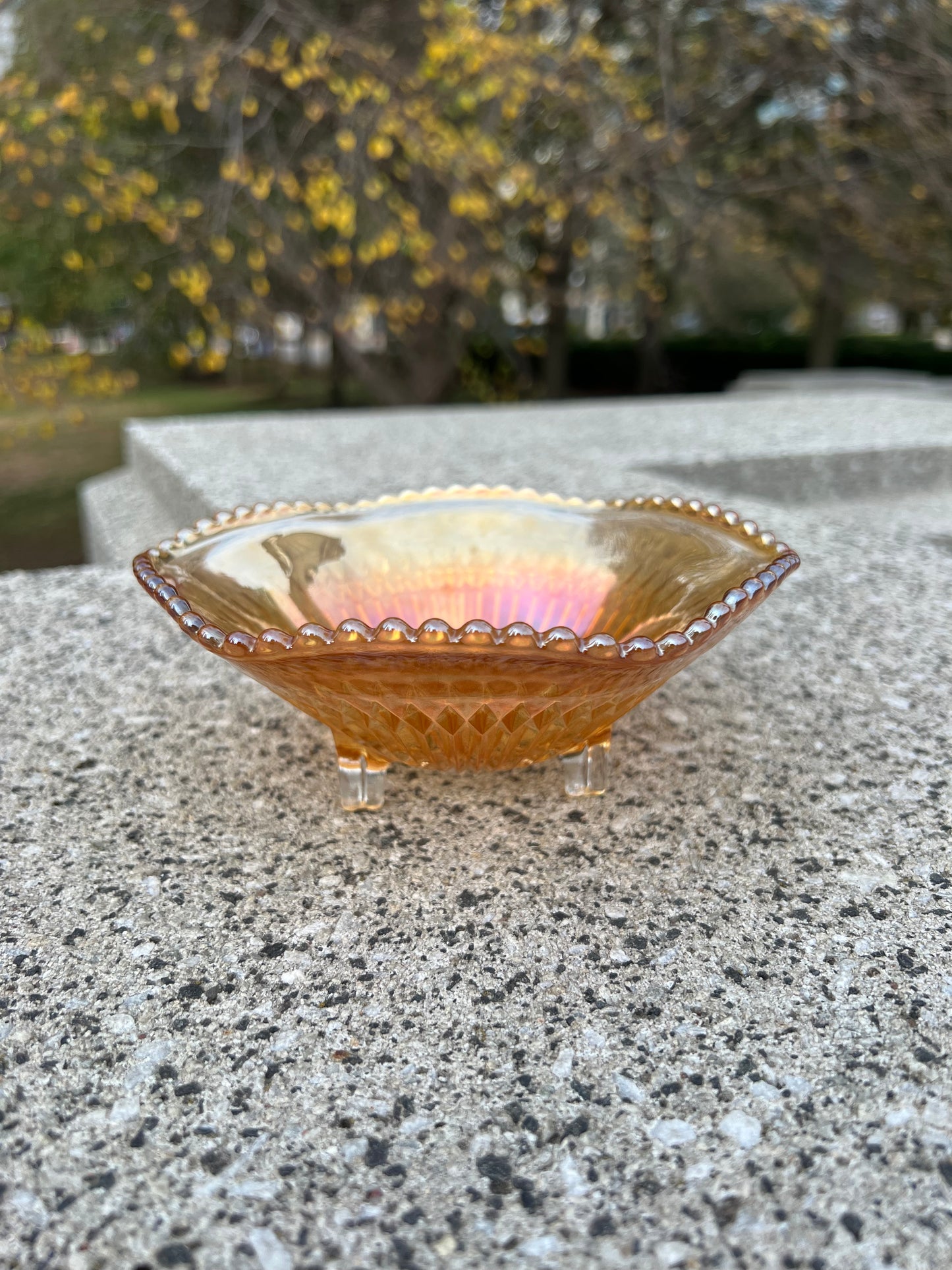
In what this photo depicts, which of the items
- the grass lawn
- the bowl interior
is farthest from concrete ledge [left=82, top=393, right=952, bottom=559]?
the grass lawn

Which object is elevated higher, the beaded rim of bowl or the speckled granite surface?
the beaded rim of bowl

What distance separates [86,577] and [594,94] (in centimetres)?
380

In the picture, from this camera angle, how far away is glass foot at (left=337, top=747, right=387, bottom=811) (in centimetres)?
92

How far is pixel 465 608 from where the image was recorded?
1.12 meters

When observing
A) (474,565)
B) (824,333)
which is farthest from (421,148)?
(824,333)

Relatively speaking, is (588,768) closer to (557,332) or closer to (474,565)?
(474,565)

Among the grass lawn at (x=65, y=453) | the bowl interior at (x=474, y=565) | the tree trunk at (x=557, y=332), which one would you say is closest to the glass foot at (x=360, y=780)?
the bowl interior at (x=474, y=565)

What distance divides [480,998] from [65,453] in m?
8.08

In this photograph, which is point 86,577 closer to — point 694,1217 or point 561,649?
point 561,649

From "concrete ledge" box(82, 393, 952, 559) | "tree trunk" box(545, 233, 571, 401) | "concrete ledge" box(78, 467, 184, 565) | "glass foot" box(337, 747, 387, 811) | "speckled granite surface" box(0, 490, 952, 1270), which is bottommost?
"speckled granite surface" box(0, 490, 952, 1270)

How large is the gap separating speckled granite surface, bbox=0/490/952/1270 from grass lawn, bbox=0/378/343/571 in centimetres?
389

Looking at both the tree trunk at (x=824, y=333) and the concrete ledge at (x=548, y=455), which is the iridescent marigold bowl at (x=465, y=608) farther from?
the tree trunk at (x=824, y=333)

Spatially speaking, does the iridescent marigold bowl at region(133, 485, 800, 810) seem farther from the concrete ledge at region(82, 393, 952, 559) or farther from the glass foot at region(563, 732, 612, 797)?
the concrete ledge at region(82, 393, 952, 559)

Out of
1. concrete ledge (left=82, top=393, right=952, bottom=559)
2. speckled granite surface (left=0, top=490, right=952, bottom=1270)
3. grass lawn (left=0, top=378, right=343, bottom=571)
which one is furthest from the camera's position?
grass lawn (left=0, top=378, right=343, bottom=571)
